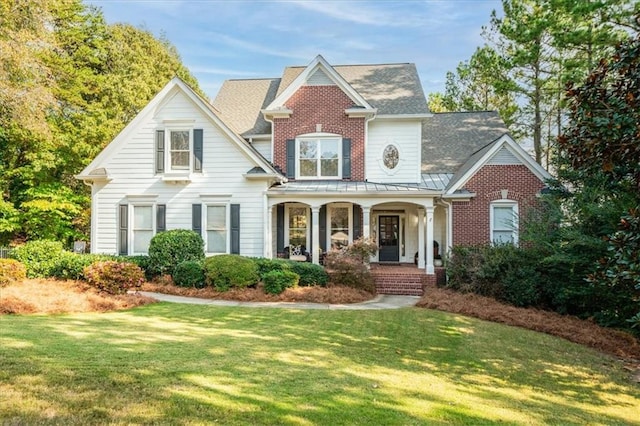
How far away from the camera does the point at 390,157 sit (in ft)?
57.7

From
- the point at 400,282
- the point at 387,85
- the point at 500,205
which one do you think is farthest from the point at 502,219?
the point at 387,85

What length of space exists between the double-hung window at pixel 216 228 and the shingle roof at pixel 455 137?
10.2m

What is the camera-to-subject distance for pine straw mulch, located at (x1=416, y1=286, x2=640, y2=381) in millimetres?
8473

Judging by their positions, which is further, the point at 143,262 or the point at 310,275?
the point at 143,262

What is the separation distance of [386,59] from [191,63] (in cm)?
2549

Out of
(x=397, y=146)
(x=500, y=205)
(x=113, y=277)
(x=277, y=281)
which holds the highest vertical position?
(x=397, y=146)

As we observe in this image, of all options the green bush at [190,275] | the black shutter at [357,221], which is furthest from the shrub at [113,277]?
the black shutter at [357,221]

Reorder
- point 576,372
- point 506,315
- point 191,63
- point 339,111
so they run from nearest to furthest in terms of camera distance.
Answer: point 576,372 → point 506,315 → point 339,111 → point 191,63

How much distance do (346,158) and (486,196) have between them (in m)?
6.26

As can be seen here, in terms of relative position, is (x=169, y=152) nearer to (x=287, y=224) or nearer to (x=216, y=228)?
(x=216, y=228)

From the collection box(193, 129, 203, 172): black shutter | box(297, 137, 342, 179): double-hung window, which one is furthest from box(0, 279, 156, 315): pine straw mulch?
box(297, 137, 342, 179): double-hung window

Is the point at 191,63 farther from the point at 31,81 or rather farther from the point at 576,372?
the point at 576,372

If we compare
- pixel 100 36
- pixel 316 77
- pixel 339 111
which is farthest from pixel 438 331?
pixel 100 36

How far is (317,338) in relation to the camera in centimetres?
733
